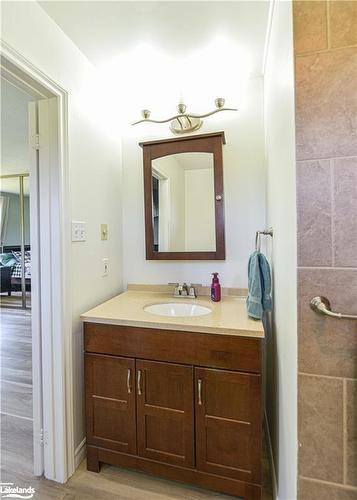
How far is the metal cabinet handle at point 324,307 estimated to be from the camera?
28.2 inches

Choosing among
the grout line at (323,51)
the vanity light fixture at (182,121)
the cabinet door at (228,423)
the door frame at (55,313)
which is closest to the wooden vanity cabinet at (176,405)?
the cabinet door at (228,423)

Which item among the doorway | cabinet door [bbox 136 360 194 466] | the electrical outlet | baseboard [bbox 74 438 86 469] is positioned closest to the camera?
cabinet door [bbox 136 360 194 466]

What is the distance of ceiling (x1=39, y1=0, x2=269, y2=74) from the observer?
1239mm

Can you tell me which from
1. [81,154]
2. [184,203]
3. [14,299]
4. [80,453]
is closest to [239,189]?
[184,203]

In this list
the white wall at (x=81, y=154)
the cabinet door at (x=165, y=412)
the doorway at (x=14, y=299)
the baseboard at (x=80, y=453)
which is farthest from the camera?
the doorway at (x=14, y=299)

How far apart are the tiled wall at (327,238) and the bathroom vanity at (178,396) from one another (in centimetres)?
42

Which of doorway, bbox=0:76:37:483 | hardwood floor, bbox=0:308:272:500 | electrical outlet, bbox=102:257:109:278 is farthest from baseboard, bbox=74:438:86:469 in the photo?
electrical outlet, bbox=102:257:109:278

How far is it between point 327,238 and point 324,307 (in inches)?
7.6

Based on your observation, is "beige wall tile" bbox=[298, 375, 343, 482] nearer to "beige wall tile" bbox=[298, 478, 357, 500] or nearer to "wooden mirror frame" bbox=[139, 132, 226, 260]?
"beige wall tile" bbox=[298, 478, 357, 500]

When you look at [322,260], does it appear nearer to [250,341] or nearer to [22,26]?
[250,341]

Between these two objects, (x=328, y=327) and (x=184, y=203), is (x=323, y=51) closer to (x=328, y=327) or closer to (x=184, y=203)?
(x=328, y=327)

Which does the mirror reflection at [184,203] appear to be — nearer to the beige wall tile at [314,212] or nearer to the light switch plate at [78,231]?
the light switch plate at [78,231]

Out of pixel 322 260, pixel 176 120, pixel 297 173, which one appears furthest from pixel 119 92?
pixel 322 260

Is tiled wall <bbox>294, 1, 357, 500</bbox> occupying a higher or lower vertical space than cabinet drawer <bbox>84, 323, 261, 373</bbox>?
higher
